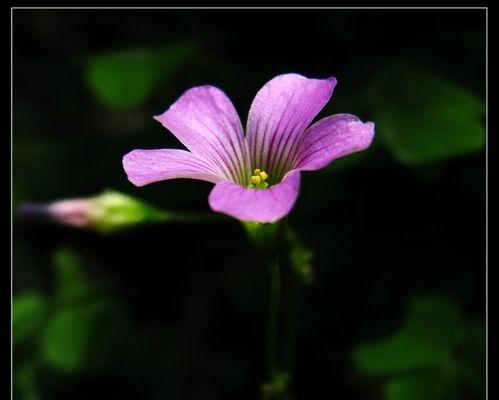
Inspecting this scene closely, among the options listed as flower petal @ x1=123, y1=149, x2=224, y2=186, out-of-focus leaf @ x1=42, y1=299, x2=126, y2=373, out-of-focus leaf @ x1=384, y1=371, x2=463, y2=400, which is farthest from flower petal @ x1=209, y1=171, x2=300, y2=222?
out-of-focus leaf @ x1=42, y1=299, x2=126, y2=373

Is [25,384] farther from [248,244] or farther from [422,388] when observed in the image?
[422,388]

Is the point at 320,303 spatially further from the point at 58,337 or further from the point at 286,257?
the point at 58,337

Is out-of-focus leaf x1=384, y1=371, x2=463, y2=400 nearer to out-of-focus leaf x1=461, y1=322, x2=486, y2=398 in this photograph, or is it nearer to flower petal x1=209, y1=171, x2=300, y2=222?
out-of-focus leaf x1=461, y1=322, x2=486, y2=398

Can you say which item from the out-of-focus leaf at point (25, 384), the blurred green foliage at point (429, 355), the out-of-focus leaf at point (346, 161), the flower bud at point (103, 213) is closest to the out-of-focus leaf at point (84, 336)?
the out-of-focus leaf at point (25, 384)

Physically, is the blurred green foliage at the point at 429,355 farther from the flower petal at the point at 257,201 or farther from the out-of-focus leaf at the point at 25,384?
the out-of-focus leaf at the point at 25,384

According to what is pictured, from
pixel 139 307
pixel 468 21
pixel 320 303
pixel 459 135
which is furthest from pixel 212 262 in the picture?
pixel 468 21
